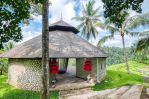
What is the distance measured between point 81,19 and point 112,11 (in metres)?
31.8

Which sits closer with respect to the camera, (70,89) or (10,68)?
(70,89)

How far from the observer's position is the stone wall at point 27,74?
64.3 feet

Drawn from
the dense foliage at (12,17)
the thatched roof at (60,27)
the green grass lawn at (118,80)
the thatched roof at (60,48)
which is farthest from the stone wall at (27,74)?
the dense foliage at (12,17)

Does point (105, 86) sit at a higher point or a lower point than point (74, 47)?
lower

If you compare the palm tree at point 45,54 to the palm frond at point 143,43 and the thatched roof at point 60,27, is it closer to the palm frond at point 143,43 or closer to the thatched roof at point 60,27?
the thatched roof at point 60,27

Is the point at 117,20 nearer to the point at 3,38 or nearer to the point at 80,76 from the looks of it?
the point at 3,38

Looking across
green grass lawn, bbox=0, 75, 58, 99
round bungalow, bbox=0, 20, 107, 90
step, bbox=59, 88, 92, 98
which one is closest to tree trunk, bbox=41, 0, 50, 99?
green grass lawn, bbox=0, 75, 58, 99

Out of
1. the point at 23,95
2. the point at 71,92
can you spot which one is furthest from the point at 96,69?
the point at 23,95

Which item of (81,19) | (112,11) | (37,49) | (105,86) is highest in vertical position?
(81,19)

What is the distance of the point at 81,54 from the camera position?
20484 millimetres

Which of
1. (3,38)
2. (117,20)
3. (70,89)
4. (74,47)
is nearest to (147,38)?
(74,47)

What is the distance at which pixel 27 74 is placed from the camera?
2016 centimetres

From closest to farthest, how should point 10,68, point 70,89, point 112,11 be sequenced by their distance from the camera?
point 112,11
point 70,89
point 10,68

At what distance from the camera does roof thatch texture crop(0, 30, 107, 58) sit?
19722mm
